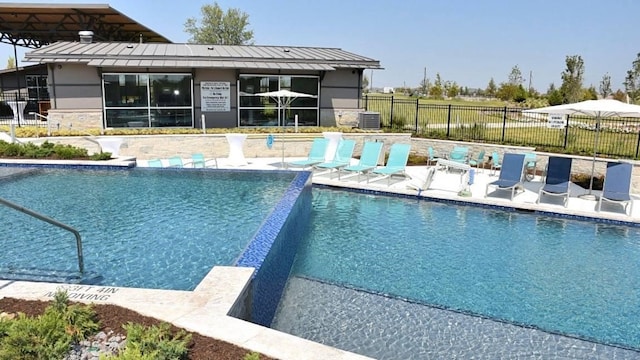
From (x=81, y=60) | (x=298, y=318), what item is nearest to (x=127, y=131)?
(x=81, y=60)

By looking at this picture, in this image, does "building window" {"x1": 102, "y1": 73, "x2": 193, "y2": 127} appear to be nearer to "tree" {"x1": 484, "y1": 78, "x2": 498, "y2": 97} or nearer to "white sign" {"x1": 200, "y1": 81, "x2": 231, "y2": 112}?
"white sign" {"x1": 200, "y1": 81, "x2": 231, "y2": 112}

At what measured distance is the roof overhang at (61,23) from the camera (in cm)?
2155

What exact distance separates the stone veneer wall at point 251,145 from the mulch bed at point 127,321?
12.2 m

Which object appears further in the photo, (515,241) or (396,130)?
(396,130)

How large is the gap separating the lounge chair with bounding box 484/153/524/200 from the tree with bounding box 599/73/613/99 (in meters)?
48.2

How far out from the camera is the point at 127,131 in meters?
17.0

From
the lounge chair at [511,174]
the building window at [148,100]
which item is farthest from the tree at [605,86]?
the building window at [148,100]

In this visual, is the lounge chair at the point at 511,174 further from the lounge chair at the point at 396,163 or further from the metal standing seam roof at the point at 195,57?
the metal standing seam roof at the point at 195,57

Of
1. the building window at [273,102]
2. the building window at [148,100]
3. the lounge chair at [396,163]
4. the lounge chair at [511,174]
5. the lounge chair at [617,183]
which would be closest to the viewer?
the lounge chair at [617,183]

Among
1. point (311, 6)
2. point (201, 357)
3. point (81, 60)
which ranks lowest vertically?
point (201, 357)

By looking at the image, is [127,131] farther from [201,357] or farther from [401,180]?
[201,357]

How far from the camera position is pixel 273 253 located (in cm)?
625

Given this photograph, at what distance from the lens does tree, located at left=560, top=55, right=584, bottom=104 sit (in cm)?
4075

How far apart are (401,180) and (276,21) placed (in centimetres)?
4203
